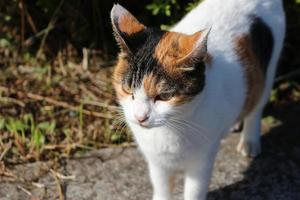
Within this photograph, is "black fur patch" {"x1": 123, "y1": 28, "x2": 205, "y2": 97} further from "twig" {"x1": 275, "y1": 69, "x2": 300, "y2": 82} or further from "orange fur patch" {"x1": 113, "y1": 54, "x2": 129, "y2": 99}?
"twig" {"x1": 275, "y1": 69, "x2": 300, "y2": 82}

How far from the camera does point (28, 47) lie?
4.11 meters

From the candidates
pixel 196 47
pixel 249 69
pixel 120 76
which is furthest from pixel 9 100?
pixel 196 47

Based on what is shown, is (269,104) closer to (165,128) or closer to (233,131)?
(233,131)

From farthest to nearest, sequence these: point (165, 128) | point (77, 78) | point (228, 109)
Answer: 1. point (77, 78)
2. point (228, 109)
3. point (165, 128)

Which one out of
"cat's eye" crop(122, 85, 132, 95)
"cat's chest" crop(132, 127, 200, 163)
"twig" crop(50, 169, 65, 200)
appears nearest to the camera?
"cat's eye" crop(122, 85, 132, 95)

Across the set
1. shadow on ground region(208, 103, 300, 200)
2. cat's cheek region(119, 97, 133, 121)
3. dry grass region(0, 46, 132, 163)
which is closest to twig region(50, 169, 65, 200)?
dry grass region(0, 46, 132, 163)

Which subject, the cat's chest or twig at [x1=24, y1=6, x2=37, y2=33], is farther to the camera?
twig at [x1=24, y1=6, x2=37, y2=33]

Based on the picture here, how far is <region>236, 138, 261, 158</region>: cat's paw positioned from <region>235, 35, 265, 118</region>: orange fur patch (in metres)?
0.33

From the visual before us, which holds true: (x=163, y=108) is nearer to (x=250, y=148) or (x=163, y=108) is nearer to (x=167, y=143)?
(x=167, y=143)

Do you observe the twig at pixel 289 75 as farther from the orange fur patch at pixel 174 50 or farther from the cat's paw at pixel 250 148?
the orange fur patch at pixel 174 50

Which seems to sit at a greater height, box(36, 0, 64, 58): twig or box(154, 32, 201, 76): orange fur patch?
box(154, 32, 201, 76): orange fur patch

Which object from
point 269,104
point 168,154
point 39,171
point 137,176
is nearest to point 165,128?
point 168,154

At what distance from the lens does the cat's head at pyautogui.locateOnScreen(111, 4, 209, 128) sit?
2.23m

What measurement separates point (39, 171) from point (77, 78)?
0.93 m
